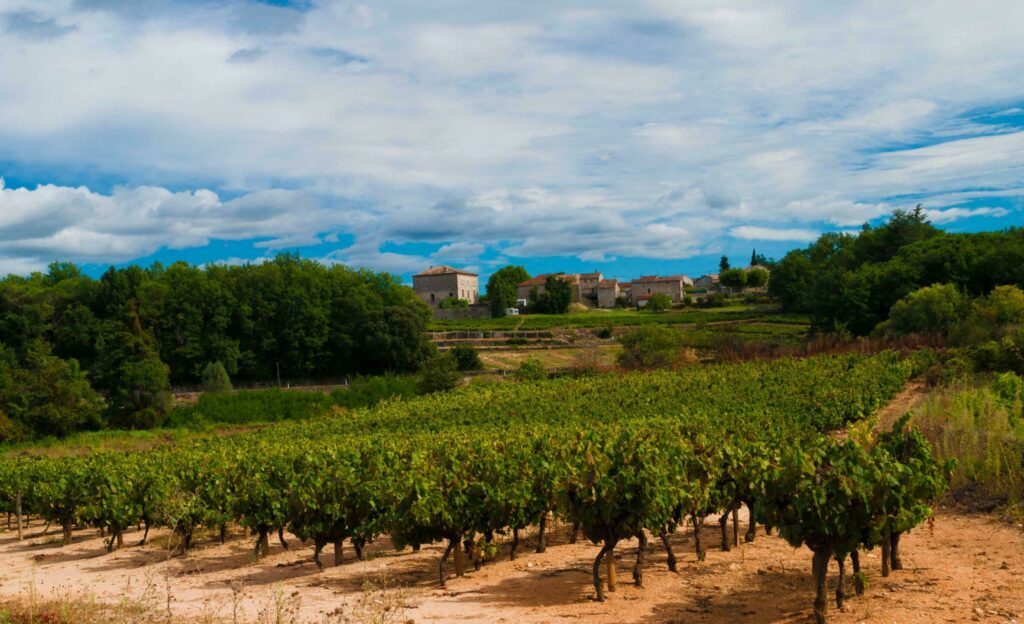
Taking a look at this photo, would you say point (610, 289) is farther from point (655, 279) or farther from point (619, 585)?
point (619, 585)

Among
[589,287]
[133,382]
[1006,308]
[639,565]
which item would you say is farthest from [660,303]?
[639,565]

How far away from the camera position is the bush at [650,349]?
158ft

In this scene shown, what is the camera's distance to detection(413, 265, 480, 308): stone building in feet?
392

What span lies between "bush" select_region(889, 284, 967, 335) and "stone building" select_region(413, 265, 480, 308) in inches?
2952

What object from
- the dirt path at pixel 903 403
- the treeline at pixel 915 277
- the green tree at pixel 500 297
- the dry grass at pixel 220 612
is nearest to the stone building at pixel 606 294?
the green tree at pixel 500 297

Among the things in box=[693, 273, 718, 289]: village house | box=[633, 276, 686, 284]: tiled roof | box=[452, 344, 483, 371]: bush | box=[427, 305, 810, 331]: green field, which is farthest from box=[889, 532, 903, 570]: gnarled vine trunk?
box=[693, 273, 718, 289]: village house

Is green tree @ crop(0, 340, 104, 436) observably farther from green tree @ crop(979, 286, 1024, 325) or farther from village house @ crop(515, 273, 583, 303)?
village house @ crop(515, 273, 583, 303)

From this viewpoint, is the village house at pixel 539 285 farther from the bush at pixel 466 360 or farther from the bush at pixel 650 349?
the bush at pixel 650 349

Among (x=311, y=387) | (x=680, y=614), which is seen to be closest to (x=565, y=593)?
(x=680, y=614)

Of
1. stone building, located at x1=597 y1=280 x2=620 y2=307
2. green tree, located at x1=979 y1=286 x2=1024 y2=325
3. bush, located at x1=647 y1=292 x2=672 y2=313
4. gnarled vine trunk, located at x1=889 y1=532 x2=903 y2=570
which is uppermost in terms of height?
stone building, located at x1=597 y1=280 x2=620 y2=307

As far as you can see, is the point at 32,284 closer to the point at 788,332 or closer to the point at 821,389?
the point at 788,332

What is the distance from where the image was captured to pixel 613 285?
393 ft

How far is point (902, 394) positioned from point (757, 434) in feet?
62.4

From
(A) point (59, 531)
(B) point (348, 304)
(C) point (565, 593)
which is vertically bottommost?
(A) point (59, 531)
